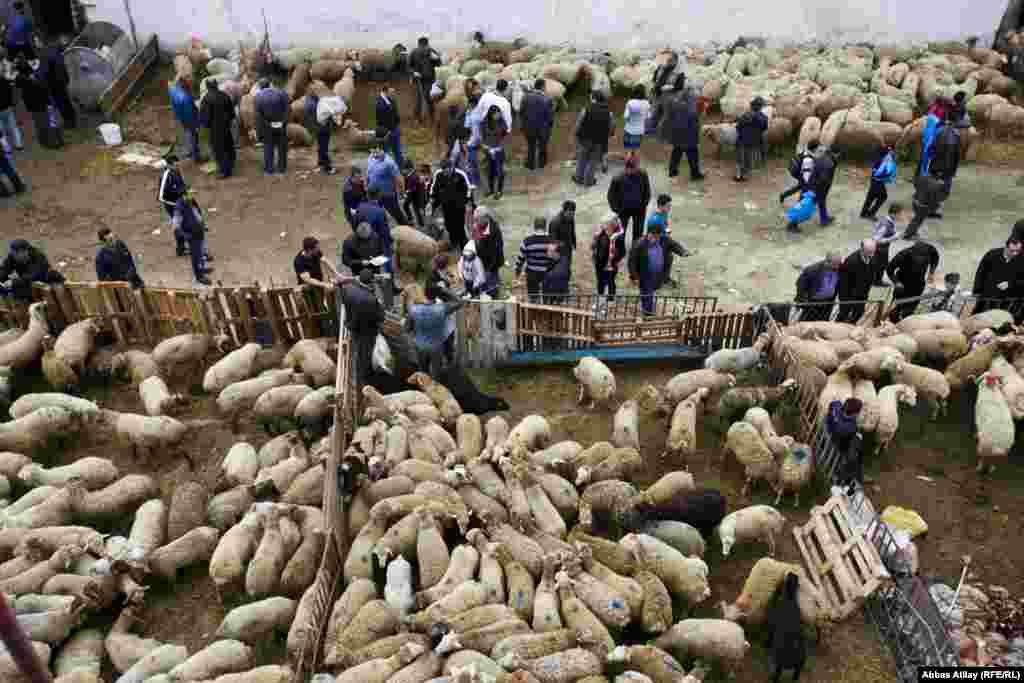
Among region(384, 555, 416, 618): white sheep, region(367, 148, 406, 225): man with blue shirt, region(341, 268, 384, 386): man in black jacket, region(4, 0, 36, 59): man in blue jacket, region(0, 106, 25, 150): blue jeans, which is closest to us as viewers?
region(384, 555, 416, 618): white sheep

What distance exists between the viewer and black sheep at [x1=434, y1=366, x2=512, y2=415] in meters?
11.5

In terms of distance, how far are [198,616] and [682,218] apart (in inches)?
446

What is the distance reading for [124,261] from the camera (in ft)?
41.3

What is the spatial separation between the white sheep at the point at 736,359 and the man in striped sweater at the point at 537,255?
2869 mm

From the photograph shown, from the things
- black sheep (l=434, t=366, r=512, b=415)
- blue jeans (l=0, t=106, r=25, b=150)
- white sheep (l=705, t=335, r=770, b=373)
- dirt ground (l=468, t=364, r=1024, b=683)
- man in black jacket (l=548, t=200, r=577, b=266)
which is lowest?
dirt ground (l=468, t=364, r=1024, b=683)

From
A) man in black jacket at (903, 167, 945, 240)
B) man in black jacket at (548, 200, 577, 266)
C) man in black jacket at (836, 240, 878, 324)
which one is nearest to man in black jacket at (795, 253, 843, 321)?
man in black jacket at (836, 240, 878, 324)

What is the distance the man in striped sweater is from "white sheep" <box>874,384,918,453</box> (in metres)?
5.06

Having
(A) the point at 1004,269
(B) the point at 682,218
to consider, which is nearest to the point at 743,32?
(B) the point at 682,218

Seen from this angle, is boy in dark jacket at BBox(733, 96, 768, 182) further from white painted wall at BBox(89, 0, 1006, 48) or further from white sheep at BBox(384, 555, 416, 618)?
white sheep at BBox(384, 555, 416, 618)

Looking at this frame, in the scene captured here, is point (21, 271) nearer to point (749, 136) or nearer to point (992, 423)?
point (749, 136)

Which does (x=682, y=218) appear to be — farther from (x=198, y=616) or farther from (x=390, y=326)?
(x=198, y=616)

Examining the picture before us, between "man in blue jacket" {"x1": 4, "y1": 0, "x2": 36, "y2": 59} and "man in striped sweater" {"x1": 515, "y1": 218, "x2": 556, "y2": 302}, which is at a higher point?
"man in blue jacket" {"x1": 4, "y1": 0, "x2": 36, "y2": 59}

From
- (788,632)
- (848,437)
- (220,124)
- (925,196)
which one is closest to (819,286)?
(848,437)

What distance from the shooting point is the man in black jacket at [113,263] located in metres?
12.4
